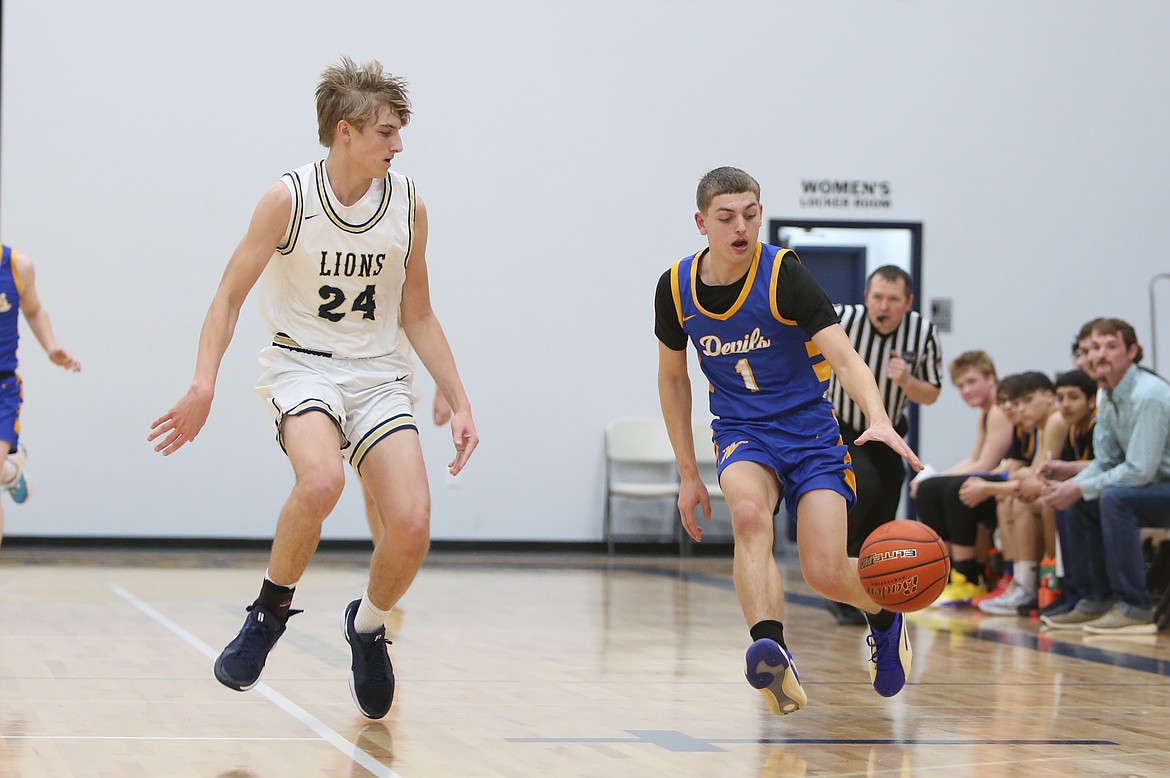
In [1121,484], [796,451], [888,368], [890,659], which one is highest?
[888,368]

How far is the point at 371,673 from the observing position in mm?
3877

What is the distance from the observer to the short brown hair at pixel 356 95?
12.3ft

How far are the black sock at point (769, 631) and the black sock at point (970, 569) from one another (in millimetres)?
4385

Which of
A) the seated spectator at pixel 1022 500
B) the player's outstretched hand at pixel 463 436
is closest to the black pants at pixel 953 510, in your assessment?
the seated spectator at pixel 1022 500

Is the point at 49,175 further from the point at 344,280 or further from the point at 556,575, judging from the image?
the point at 344,280

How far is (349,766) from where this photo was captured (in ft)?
10.8

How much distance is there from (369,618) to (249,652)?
322 millimetres

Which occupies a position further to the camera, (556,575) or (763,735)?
(556,575)

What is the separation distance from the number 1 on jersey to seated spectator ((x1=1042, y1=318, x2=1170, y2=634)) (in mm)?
2904

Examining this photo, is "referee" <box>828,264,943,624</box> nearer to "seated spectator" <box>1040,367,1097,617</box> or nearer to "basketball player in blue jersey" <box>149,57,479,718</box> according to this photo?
"seated spectator" <box>1040,367,1097,617</box>

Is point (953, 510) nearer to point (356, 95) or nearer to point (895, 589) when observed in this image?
point (895, 589)

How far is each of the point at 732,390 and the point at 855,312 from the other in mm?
2079

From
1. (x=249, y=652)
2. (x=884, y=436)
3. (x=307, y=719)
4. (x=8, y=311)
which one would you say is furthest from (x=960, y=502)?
(x=249, y=652)

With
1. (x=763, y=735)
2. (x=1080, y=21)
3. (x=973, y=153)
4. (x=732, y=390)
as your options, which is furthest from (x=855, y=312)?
(x=1080, y=21)
